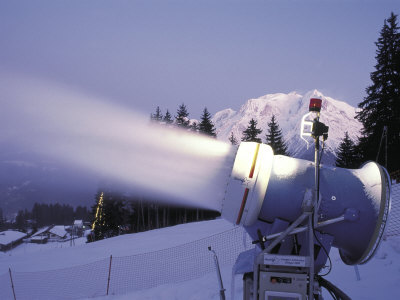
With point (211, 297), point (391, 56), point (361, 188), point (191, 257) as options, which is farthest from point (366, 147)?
point (361, 188)

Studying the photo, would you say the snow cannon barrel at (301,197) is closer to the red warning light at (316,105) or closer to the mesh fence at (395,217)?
the red warning light at (316,105)

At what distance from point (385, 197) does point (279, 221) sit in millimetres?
1243

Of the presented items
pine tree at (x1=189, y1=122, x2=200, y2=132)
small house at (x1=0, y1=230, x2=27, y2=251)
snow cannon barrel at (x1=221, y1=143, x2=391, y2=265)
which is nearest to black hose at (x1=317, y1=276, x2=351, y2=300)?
snow cannon barrel at (x1=221, y1=143, x2=391, y2=265)

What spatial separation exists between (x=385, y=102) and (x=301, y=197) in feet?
78.6

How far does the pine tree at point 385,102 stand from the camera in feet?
75.3

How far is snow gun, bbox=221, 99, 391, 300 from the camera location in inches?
150

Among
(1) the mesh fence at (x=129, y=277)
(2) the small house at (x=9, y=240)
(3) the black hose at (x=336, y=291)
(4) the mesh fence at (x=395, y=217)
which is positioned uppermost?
(3) the black hose at (x=336, y=291)

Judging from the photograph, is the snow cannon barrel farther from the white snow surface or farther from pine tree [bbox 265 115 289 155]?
the white snow surface

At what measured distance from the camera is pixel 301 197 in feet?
12.8

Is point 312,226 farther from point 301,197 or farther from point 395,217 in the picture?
point 395,217

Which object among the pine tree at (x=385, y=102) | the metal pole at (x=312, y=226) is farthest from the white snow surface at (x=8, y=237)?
the metal pole at (x=312, y=226)

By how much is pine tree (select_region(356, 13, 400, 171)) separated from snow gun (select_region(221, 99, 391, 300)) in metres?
21.6

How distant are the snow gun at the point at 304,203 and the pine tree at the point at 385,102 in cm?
2165

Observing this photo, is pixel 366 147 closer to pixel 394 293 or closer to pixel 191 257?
pixel 191 257
